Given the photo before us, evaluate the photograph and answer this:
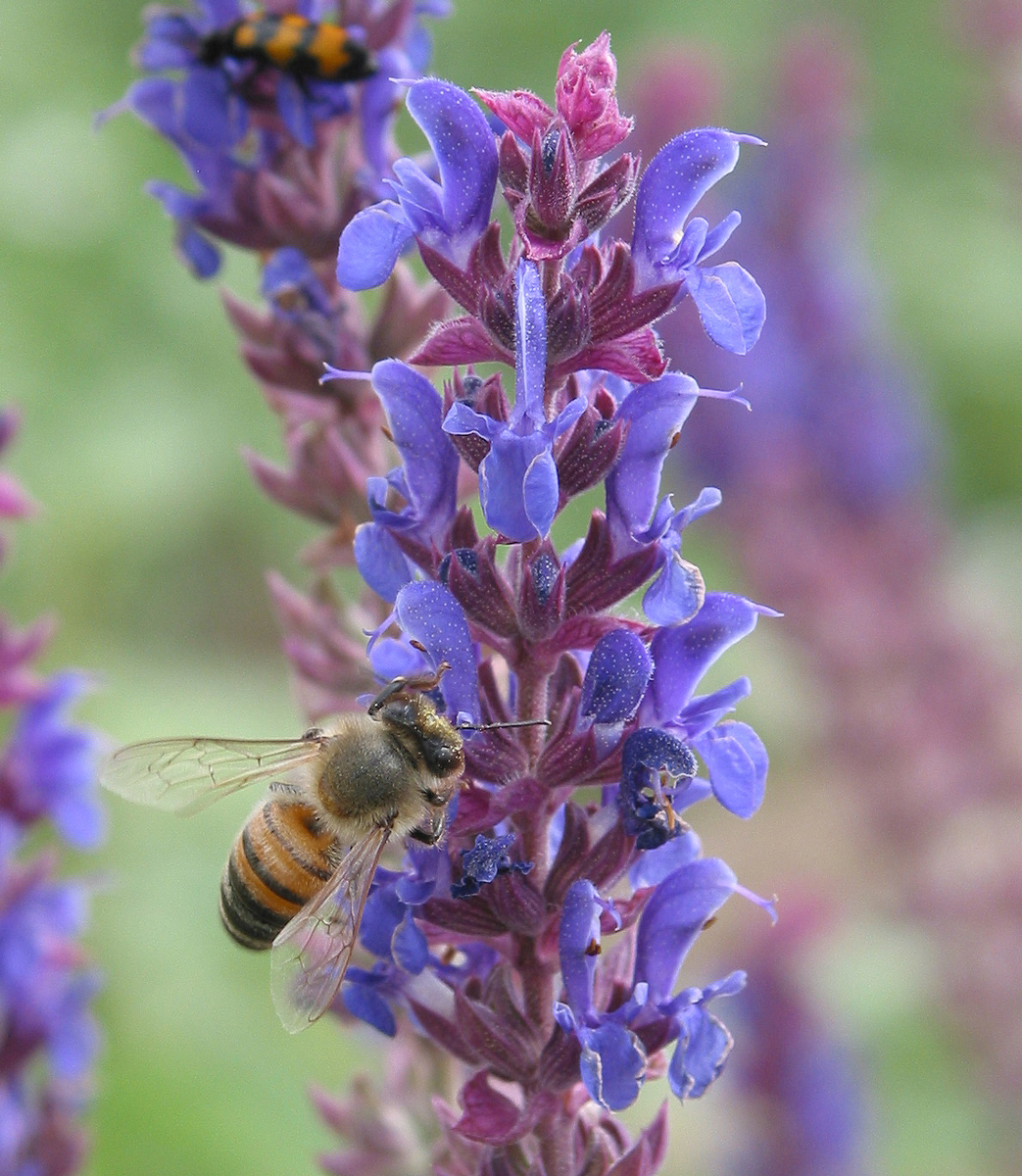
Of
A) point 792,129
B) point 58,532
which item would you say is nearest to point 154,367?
point 58,532

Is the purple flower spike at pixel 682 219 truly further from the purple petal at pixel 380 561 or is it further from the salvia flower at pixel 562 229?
the purple petal at pixel 380 561

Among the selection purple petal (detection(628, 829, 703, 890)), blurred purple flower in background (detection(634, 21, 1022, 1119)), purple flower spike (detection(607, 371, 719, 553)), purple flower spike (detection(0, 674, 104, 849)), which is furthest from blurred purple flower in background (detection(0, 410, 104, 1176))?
blurred purple flower in background (detection(634, 21, 1022, 1119))

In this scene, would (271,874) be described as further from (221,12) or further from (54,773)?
(221,12)

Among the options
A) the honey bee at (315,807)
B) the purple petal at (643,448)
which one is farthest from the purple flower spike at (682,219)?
the honey bee at (315,807)

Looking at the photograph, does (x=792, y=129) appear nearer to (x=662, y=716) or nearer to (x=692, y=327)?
(x=692, y=327)

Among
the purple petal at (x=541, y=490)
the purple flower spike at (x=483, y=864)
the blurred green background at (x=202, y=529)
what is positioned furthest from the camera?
the blurred green background at (x=202, y=529)

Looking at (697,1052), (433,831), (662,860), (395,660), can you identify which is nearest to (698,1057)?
(697,1052)

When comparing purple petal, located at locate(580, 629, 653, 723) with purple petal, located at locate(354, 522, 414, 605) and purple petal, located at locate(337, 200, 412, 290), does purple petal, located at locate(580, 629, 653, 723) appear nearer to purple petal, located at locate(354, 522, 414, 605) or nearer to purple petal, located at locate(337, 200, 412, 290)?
purple petal, located at locate(354, 522, 414, 605)
